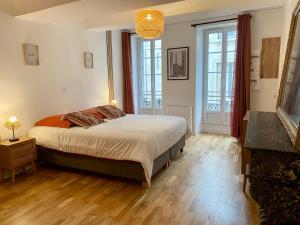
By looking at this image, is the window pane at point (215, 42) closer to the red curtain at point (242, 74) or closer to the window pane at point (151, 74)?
the red curtain at point (242, 74)

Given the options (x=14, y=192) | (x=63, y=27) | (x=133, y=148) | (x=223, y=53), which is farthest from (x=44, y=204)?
(x=223, y=53)

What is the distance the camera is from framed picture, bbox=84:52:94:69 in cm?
474

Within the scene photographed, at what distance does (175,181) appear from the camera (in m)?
3.16

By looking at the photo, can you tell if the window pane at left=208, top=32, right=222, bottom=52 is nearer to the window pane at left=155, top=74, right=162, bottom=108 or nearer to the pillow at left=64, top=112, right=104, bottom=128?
the window pane at left=155, top=74, right=162, bottom=108

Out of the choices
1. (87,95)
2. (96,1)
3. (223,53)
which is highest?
(96,1)

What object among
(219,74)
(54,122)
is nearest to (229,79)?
(219,74)

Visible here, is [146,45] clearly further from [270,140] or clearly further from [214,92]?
[270,140]

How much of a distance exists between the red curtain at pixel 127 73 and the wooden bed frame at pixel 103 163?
7.77ft

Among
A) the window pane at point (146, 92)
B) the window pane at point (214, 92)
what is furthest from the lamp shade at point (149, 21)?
the window pane at point (146, 92)

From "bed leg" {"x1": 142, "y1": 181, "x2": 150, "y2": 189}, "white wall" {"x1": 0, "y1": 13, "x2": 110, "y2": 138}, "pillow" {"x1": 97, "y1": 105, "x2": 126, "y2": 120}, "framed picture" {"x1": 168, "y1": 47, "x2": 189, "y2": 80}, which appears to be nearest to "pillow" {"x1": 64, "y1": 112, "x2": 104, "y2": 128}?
"pillow" {"x1": 97, "y1": 105, "x2": 126, "y2": 120}

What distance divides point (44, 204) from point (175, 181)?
1635 millimetres

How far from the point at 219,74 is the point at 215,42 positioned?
0.73 m

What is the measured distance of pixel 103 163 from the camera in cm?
321

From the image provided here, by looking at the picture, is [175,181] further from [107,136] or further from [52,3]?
[52,3]
